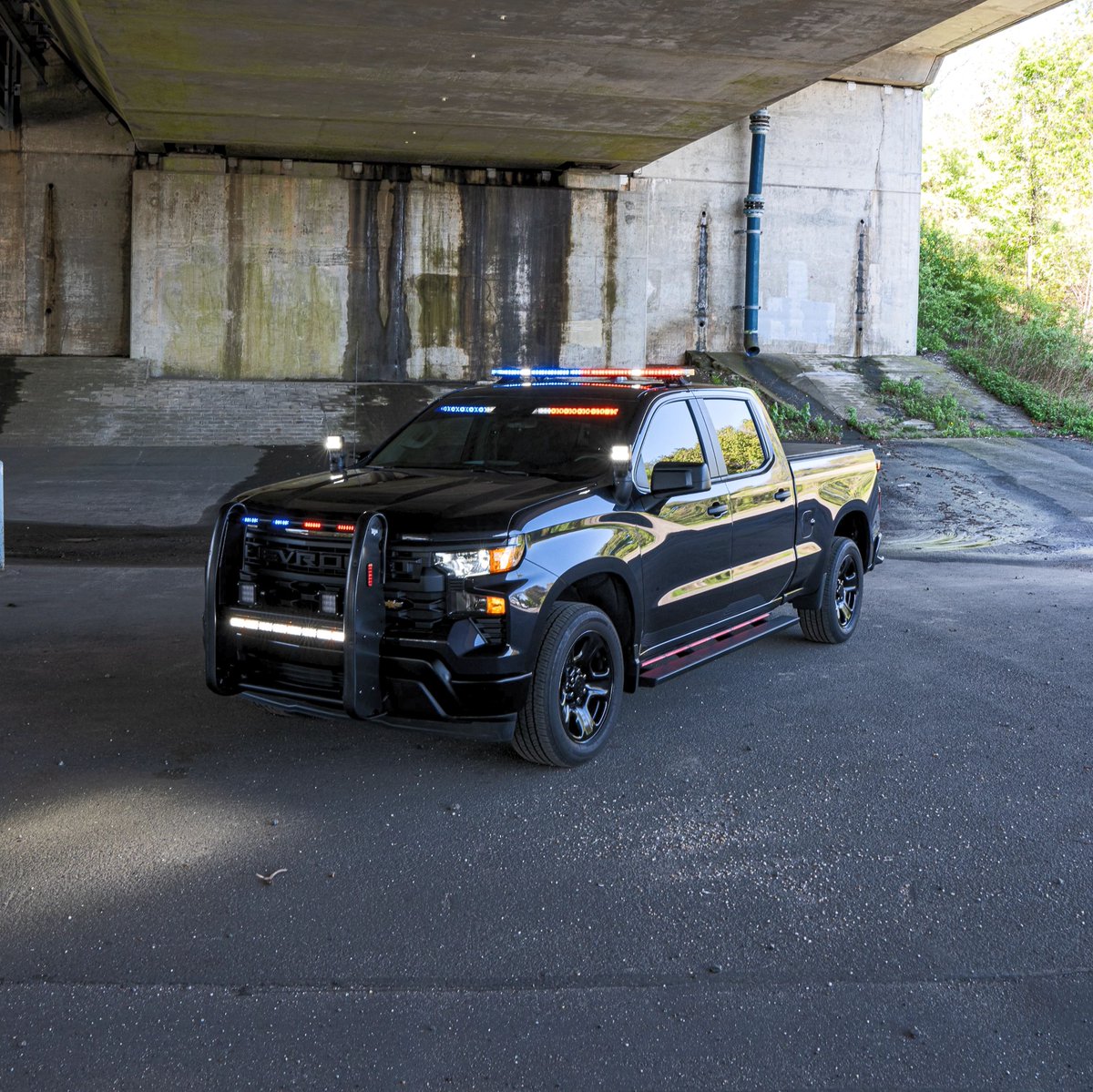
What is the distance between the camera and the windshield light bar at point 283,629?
17.0ft

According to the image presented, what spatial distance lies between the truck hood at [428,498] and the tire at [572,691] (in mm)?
541

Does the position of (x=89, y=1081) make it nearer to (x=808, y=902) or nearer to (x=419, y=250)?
(x=808, y=902)

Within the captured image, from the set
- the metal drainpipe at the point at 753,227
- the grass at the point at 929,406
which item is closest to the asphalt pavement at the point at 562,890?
the grass at the point at 929,406

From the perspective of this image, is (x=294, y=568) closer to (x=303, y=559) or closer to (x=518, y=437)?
(x=303, y=559)

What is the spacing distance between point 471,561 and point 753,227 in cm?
2207

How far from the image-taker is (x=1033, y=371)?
1056 inches

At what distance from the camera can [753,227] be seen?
25.5m

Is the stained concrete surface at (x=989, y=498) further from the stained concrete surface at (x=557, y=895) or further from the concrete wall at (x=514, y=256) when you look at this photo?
the stained concrete surface at (x=557, y=895)

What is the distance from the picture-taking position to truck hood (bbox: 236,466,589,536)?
5.23 m

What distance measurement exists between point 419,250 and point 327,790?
19835 mm

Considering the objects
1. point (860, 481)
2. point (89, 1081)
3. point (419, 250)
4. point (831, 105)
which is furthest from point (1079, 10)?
point (89, 1081)

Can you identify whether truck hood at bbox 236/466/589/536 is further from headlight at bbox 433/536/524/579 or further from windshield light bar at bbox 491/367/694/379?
windshield light bar at bbox 491/367/694/379

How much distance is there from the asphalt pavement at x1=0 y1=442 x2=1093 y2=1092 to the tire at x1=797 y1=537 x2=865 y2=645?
2.35 feet

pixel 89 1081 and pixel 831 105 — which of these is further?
pixel 831 105
